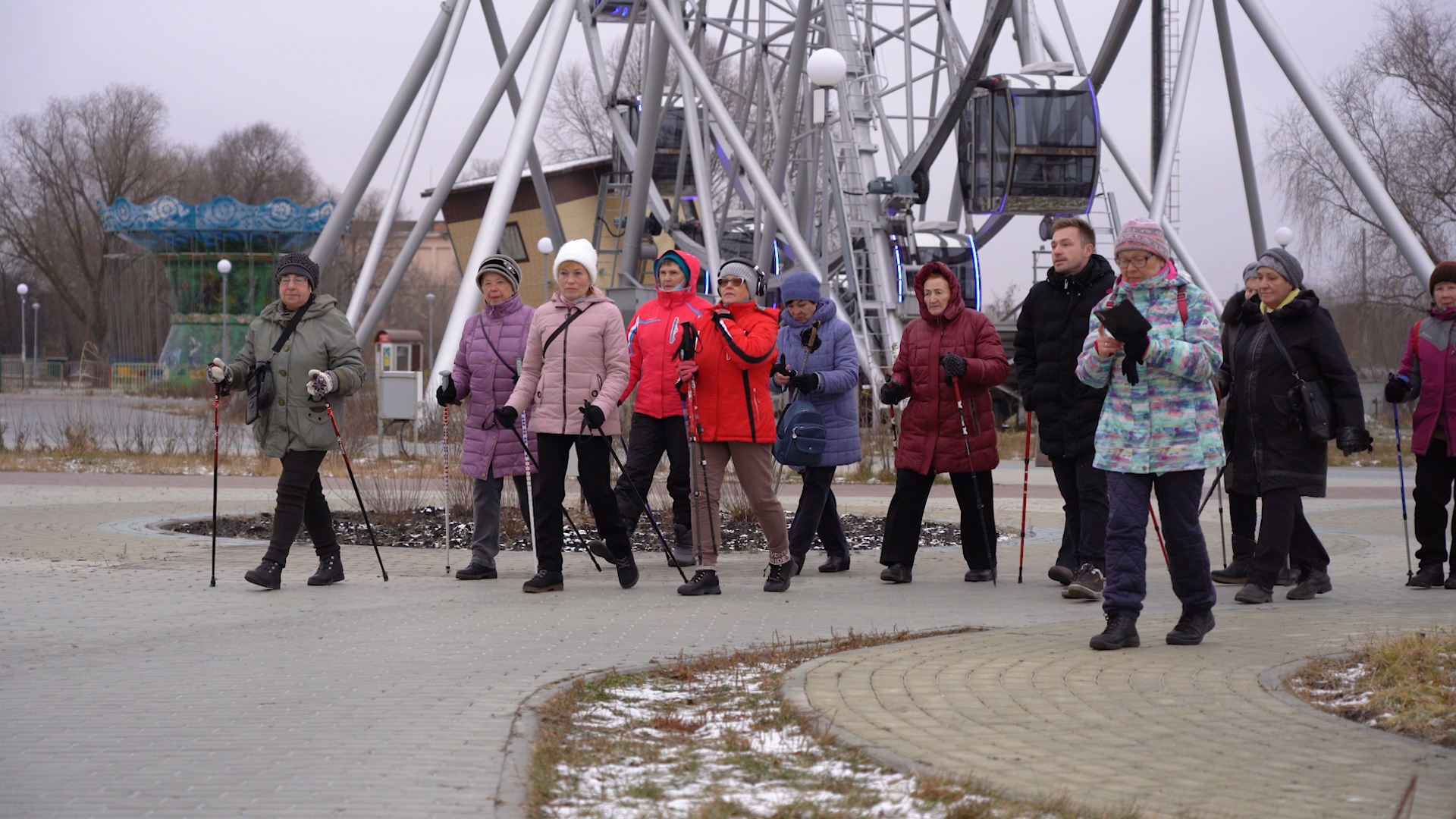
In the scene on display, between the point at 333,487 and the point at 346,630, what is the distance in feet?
30.0

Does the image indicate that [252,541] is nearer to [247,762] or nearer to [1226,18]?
[247,762]

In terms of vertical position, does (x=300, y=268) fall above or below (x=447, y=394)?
above

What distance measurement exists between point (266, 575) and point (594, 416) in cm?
206

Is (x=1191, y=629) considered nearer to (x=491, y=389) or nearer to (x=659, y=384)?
(x=659, y=384)

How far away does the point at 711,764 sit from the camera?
4738 millimetres

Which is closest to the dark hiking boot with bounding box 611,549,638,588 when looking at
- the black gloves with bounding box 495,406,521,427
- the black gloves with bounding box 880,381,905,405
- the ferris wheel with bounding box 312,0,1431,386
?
the black gloves with bounding box 495,406,521,427

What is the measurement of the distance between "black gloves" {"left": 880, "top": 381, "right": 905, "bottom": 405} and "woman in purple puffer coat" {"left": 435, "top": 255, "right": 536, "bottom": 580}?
2.15 m

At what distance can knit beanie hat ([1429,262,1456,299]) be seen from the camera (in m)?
9.67

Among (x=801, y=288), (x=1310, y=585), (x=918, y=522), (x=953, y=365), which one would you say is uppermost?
(x=801, y=288)

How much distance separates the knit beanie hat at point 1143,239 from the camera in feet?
23.3

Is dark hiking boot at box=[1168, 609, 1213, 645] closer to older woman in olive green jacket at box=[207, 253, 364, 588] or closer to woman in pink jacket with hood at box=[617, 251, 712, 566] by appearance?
woman in pink jacket with hood at box=[617, 251, 712, 566]

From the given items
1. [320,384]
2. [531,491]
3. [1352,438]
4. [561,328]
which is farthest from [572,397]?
[1352,438]

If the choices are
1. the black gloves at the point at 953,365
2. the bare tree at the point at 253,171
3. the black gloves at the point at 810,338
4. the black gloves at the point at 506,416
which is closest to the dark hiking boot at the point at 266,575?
the black gloves at the point at 506,416

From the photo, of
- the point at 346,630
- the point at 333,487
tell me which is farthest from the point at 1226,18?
the point at 346,630
